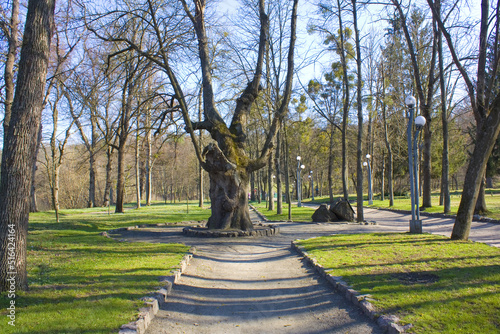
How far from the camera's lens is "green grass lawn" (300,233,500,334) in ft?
14.1

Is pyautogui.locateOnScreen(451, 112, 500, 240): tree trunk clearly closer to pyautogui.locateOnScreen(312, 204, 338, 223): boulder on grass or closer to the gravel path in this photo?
the gravel path

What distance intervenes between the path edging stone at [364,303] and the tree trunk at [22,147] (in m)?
4.77

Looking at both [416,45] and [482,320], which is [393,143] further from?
[482,320]

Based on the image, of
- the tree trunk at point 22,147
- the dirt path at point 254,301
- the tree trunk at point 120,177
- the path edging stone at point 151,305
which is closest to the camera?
the path edging stone at point 151,305

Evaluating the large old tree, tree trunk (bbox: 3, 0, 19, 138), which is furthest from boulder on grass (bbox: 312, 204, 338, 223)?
tree trunk (bbox: 3, 0, 19, 138)

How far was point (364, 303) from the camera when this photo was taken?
16.8 ft

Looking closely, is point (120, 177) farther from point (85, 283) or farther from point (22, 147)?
point (22, 147)

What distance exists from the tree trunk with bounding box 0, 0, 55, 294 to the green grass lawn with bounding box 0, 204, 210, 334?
0.49 meters

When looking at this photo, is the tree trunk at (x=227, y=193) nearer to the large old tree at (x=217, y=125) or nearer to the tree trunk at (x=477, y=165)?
the large old tree at (x=217, y=125)

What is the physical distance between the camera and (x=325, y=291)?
6422 millimetres

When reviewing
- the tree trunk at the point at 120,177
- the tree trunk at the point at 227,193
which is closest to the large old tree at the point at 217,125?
the tree trunk at the point at 227,193

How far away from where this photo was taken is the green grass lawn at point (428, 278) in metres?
4.31

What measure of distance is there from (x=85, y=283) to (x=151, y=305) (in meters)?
1.58

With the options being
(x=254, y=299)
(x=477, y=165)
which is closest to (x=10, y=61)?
(x=254, y=299)
